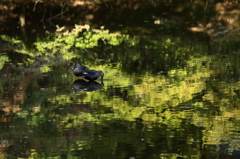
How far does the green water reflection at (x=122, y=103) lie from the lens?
8742 millimetres

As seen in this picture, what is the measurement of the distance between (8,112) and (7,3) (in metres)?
24.3

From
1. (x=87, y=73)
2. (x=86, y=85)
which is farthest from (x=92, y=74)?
(x=86, y=85)

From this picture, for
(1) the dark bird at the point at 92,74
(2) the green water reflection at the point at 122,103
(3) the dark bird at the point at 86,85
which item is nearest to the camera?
(2) the green water reflection at the point at 122,103

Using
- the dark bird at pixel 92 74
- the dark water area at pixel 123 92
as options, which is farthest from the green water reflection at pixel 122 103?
the dark bird at pixel 92 74

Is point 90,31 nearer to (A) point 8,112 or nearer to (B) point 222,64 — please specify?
(B) point 222,64

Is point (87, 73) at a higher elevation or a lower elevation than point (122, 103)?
higher

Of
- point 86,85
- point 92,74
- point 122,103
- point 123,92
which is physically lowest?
point 122,103

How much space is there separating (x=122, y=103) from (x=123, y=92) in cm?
113

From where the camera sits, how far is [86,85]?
13898mm

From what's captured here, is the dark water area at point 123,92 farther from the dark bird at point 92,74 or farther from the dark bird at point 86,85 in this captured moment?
the dark bird at point 92,74

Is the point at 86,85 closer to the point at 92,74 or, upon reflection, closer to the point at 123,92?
the point at 92,74

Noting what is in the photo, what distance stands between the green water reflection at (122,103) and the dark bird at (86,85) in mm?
32

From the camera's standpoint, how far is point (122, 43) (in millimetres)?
21797

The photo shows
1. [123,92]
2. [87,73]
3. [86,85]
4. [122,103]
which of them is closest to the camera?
[122,103]
